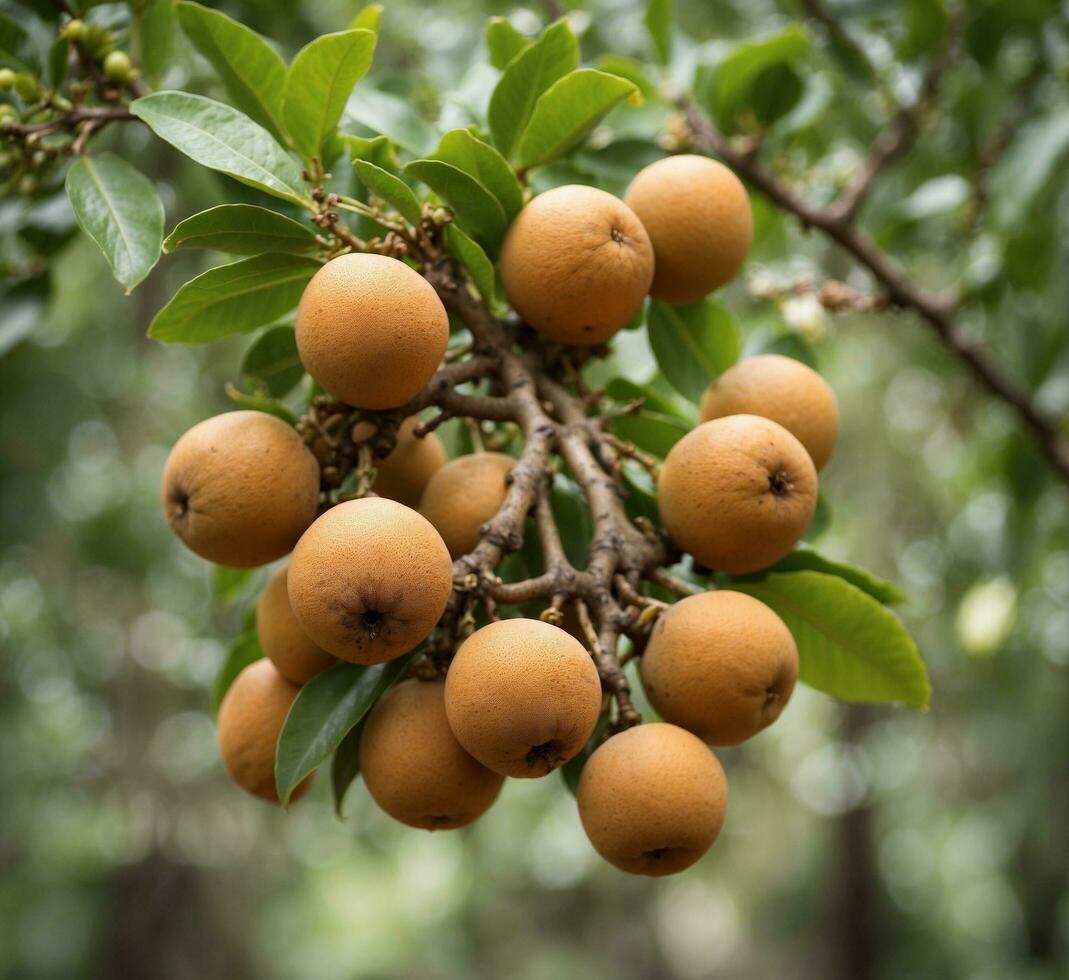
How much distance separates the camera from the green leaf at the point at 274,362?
70.2 inches

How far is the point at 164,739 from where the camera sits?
25.7ft

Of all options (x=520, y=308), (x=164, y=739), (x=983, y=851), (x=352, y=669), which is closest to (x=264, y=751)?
(x=352, y=669)

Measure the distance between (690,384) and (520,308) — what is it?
1.39ft

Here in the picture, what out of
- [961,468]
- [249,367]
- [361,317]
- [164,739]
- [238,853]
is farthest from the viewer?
[238,853]

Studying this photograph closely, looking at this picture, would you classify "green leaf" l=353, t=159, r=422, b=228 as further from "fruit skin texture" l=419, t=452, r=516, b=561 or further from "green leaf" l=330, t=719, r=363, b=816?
"green leaf" l=330, t=719, r=363, b=816

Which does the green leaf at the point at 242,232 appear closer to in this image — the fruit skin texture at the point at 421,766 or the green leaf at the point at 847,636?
the fruit skin texture at the point at 421,766

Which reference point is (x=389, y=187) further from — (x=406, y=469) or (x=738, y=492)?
(x=738, y=492)

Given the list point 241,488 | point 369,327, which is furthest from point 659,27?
point 241,488

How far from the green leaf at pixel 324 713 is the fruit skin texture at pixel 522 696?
0.17 metres

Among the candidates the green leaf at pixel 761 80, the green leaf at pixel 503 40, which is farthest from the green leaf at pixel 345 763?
the green leaf at pixel 761 80

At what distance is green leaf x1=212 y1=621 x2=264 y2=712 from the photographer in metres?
1.82

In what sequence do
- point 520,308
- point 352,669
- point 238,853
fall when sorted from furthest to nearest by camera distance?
point 238,853 < point 520,308 < point 352,669

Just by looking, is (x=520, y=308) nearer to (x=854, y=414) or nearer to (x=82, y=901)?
(x=854, y=414)

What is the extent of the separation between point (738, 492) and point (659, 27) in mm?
1607
